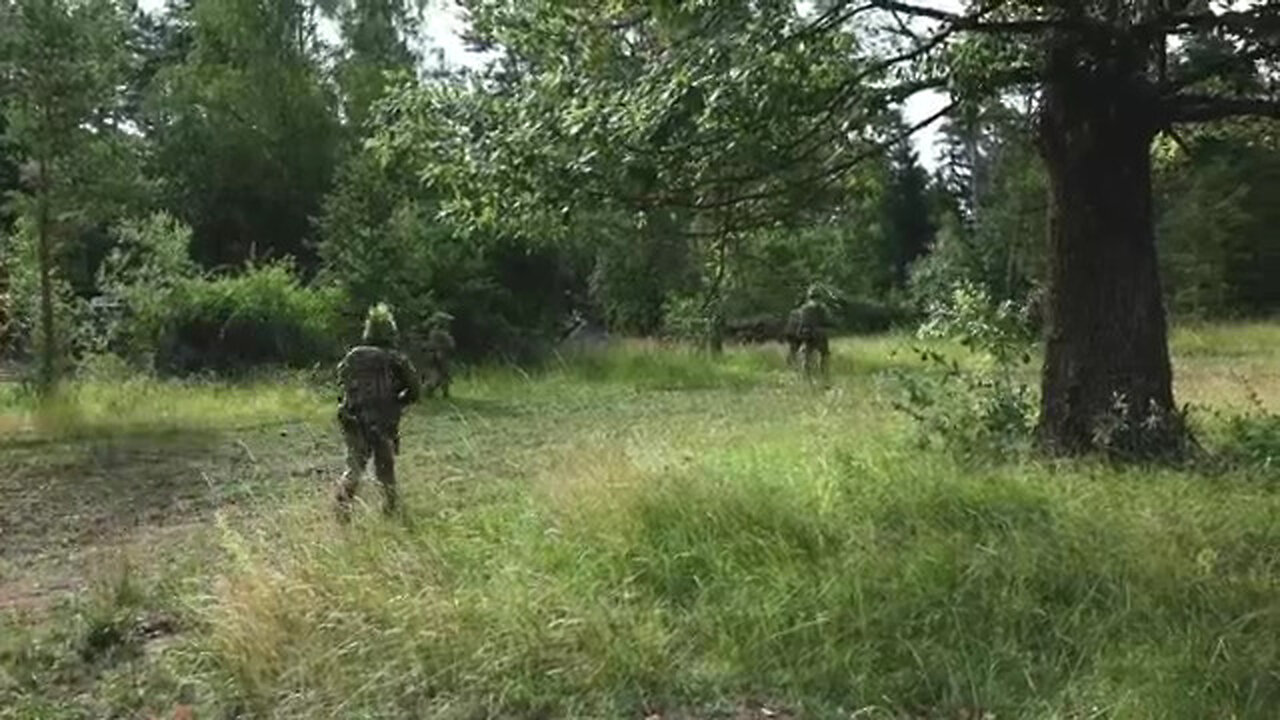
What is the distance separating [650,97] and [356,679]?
4.60 metres

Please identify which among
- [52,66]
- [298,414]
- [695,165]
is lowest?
[298,414]

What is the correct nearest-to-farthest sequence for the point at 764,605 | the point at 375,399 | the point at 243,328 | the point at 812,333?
the point at 764,605, the point at 375,399, the point at 812,333, the point at 243,328

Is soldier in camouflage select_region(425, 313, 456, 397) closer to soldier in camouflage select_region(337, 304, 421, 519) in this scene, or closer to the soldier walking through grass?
the soldier walking through grass

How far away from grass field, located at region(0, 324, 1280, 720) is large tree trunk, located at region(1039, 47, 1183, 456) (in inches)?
50.1

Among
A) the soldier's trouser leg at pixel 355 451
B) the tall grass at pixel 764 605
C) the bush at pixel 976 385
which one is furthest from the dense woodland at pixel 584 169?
the tall grass at pixel 764 605

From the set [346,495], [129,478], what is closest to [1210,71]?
[346,495]

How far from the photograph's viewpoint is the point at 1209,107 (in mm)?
10898

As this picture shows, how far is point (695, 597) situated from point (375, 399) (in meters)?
3.90

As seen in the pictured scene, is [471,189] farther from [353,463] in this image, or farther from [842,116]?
[842,116]

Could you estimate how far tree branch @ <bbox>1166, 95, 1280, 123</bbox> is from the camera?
35.2 feet

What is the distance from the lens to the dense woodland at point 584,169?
9648 millimetres

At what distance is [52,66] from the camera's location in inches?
772

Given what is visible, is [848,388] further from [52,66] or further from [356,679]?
[356,679]

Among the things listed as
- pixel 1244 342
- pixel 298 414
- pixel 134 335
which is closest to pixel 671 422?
pixel 298 414
